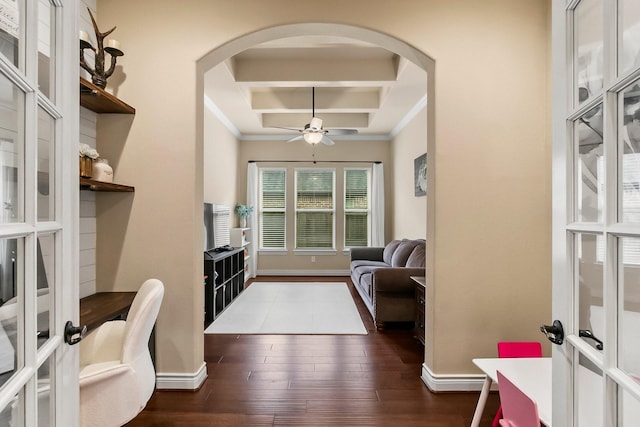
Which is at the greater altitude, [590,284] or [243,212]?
[243,212]

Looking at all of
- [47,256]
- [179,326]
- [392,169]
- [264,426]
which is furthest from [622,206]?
[392,169]

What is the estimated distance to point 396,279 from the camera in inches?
148

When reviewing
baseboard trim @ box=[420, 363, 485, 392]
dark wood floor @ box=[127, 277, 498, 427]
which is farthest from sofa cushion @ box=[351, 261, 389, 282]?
baseboard trim @ box=[420, 363, 485, 392]

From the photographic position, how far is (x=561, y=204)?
111cm

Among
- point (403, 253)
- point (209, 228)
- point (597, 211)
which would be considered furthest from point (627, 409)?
point (209, 228)

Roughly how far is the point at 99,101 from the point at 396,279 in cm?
310

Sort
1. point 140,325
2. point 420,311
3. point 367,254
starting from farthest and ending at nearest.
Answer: point 367,254
point 420,311
point 140,325

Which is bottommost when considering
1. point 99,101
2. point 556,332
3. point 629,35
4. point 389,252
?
point 389,252

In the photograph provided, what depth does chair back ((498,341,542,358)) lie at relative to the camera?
6.59 feet

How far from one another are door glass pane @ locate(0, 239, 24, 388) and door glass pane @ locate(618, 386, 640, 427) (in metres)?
1.49

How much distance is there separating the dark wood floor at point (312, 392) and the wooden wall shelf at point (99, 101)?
Result: 6.66 ft

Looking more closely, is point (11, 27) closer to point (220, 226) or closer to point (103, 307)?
point (103, 307)

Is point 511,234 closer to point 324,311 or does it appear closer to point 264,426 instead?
point 264,426

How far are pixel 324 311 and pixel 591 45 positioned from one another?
405 cm
